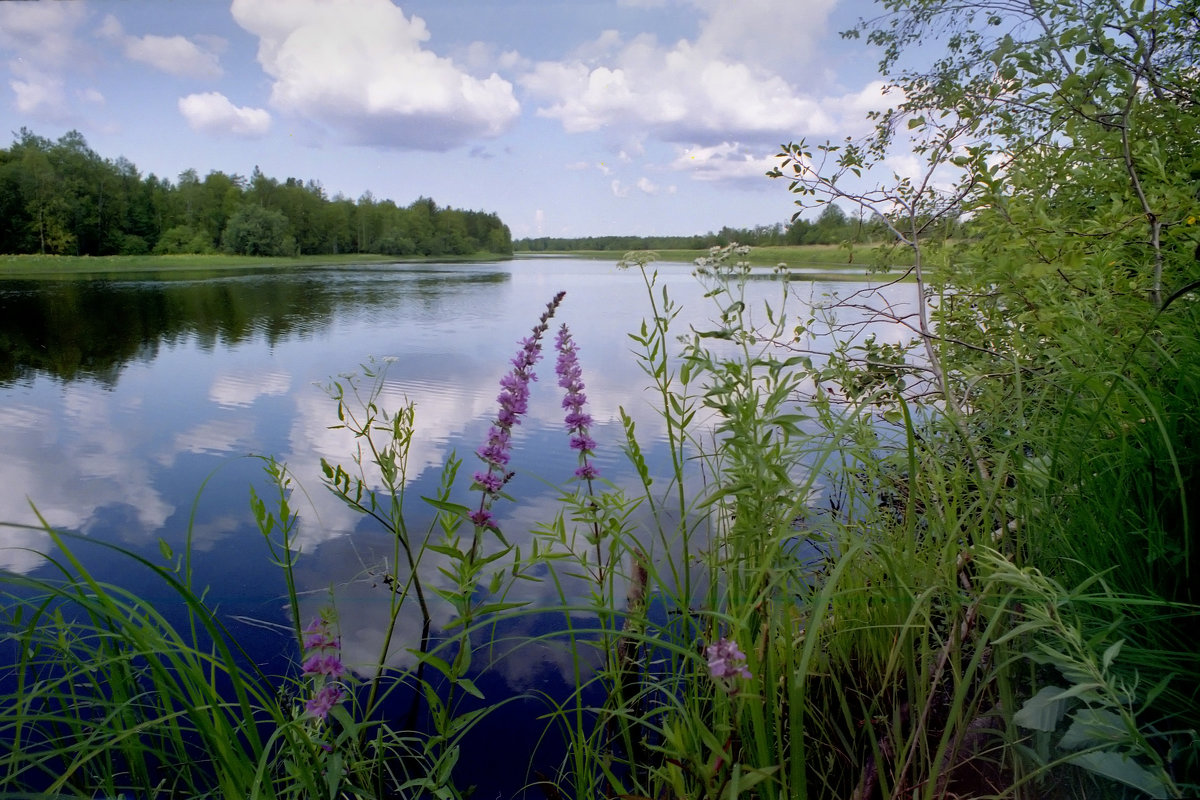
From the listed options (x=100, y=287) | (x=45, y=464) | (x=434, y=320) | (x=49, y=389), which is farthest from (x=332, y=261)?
(x=45, y=464)

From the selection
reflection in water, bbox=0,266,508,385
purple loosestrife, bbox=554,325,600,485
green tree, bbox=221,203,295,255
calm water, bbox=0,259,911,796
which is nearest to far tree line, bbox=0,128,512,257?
green tree, bbox=221,203,295,255

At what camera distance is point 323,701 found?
39.3 inches

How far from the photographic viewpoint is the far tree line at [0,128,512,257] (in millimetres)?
28219

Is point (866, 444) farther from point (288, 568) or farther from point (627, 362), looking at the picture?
point (627, 362)

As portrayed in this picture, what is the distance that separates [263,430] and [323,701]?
3.80 m

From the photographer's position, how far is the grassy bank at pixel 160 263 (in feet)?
72.3

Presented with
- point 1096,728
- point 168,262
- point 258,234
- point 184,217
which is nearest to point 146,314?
point 1096,728

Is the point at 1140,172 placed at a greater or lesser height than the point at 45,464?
greater

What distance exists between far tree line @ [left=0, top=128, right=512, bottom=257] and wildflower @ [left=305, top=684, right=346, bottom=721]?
2992cm

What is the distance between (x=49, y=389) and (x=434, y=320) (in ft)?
16.2

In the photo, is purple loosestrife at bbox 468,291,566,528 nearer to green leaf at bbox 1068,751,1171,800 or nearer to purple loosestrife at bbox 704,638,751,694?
purple loosestrife at bbox 704,638,751,694

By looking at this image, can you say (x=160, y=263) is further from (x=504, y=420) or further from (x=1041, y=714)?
(x=1041, y=714)

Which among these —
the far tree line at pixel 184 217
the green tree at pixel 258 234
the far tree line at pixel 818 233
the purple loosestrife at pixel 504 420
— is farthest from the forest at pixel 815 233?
the green tree at pixel 258 234

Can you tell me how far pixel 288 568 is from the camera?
1.31m
